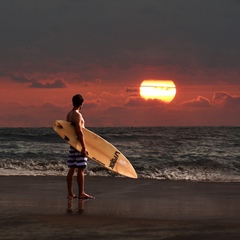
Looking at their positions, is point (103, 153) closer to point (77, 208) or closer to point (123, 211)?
point (77, 208)

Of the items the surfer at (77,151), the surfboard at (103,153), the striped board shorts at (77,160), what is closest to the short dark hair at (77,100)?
the surfer at (77,151)

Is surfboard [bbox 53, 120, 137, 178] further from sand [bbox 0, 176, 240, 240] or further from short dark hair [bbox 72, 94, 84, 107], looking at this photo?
short dark hair [bbox 72, 94, 84, 107]

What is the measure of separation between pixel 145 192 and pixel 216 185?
2493 mm

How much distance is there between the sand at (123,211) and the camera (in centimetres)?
748

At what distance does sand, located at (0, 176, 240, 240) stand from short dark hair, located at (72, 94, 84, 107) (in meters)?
1.78

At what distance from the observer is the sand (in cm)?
748

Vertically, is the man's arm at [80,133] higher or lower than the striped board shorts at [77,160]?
higher

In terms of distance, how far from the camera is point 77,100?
427 inches

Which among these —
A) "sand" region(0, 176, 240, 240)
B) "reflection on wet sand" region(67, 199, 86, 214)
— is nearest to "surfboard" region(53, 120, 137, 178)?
"sand" region(0, 176, 240, 240)

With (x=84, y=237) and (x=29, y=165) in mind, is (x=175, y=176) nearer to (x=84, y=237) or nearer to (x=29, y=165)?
(x=29, y=165)

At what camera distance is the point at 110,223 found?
27.1ft

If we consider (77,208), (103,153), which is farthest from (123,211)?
(103,153)

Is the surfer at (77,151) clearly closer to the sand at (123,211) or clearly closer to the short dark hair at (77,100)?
the short dark hair at (77,100)

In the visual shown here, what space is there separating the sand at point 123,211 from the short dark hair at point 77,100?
1776mm
